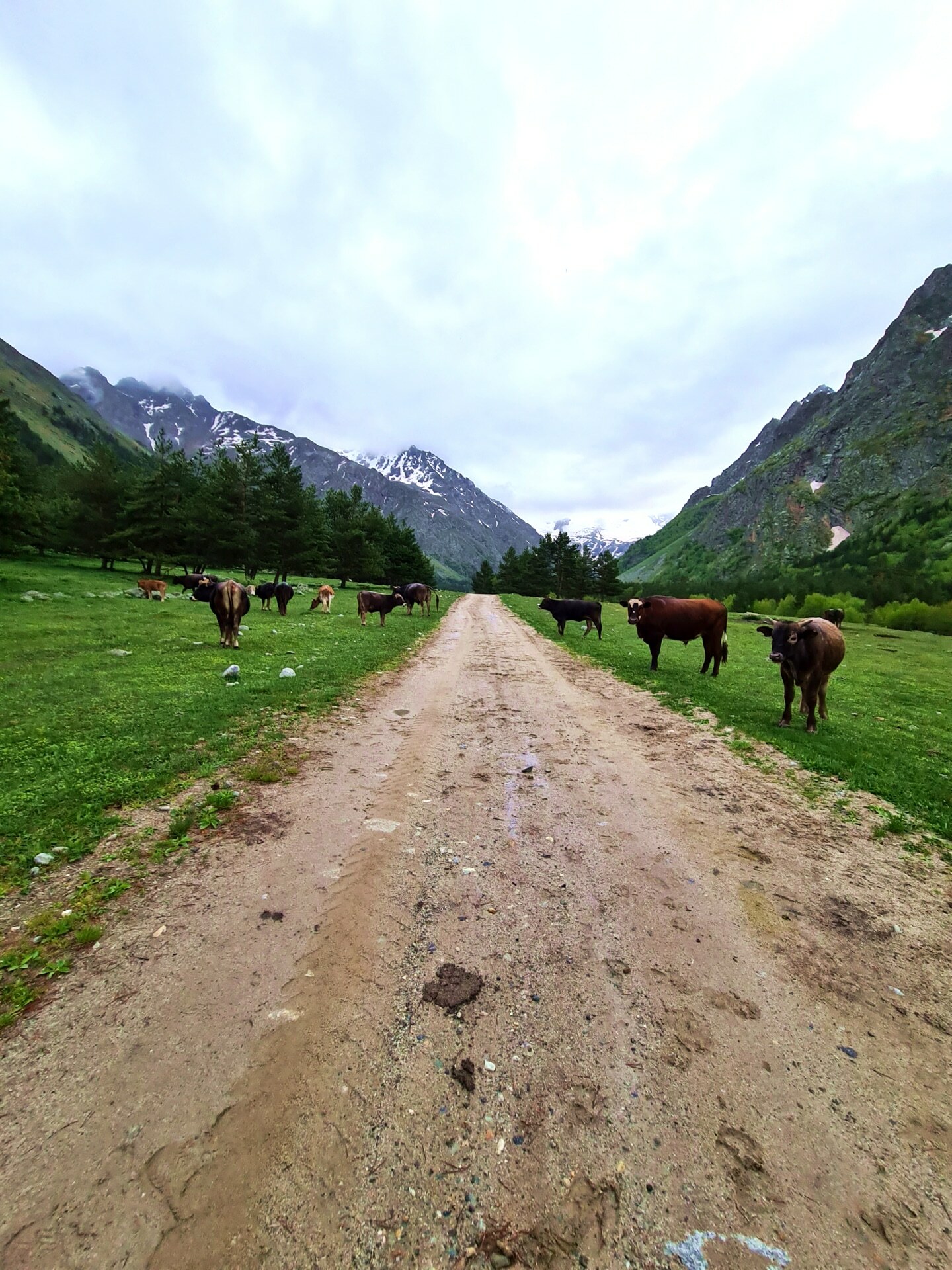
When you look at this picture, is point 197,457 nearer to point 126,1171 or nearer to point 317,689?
point 317,689

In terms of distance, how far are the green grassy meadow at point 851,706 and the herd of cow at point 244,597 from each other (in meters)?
9.55

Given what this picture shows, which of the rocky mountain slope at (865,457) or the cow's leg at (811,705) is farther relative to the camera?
the rocky mountain slope at (865,457)

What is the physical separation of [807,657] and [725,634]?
908 cm

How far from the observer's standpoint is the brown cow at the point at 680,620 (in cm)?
1528

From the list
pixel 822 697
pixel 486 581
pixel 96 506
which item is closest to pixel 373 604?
pixel 822 697

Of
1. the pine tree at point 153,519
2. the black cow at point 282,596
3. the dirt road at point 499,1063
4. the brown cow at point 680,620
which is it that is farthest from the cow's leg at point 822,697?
the pine tree at point 153,519

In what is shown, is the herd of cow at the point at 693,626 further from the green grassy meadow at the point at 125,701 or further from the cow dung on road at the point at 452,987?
the cow dung on road at the point at 452,987

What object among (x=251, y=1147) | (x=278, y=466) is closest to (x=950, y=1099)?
(x=251, y=1147)

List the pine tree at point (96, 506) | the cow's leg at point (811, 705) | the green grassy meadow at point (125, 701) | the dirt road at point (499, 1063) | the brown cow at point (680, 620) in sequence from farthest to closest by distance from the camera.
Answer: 1. the pine tree at point (96, 506)
2. the brown cow at point (680, 620)
3. the cow's leg at point (811, 705)
4. the green grassy meadow at point (125, 701)
5. the dirt road at point (499, 1063)

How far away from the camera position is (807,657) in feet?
33.3

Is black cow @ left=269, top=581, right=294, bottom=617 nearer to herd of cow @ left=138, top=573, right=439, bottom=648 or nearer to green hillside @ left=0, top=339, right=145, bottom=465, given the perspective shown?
herd of cow @ left=138, top=573, right=439, bottom=648

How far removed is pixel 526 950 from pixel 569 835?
187cm

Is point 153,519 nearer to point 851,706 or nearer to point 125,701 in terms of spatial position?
point 125,701

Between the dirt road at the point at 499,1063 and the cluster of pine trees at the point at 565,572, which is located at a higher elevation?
the cluster of pine trees at the point at 565,572
